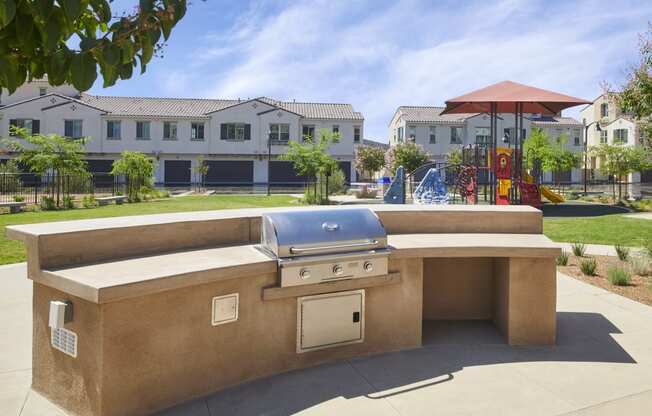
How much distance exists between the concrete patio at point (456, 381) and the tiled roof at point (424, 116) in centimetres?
4984

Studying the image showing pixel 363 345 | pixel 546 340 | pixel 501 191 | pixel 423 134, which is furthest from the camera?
pixel 423 134

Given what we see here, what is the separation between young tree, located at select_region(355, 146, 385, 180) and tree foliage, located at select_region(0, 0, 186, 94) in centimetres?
4704

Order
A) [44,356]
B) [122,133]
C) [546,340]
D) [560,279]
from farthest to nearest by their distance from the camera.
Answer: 1. [122,133]
2. [560,279]
3. [546,340]
4. [44,356]

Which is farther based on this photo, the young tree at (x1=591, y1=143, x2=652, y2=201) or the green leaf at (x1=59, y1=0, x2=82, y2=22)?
the young tree at (x1=591, y1=143, x2=652, y2=201)

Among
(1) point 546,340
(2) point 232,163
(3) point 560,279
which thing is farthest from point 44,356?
(2) point 232,163

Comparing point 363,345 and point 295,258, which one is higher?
point 295,258

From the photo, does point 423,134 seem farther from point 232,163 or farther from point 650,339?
point 650,339

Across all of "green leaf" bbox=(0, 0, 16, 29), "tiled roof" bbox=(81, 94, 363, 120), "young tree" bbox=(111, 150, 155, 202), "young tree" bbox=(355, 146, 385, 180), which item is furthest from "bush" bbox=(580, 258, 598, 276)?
"tiled roof" bbox=(81, 94, 363, 120)

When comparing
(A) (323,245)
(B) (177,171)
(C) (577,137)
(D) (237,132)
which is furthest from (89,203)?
(C) (577,137)

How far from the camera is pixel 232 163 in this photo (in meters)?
49.8

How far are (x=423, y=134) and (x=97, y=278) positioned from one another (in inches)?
2080

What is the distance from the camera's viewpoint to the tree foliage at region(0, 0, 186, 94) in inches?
90.7

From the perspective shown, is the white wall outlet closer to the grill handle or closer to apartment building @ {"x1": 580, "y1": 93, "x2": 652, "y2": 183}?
the grill handle

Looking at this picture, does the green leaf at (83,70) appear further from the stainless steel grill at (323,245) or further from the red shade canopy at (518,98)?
the red shade canopy at (518,98)
